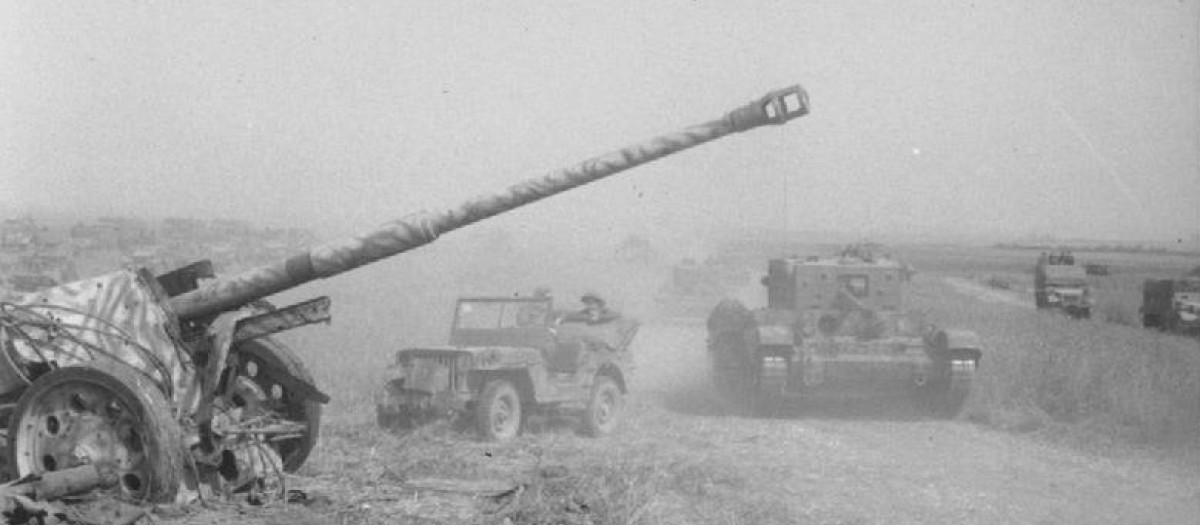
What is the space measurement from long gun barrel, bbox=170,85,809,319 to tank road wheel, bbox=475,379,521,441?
4.97 m

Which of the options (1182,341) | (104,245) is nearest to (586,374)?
(1182,341)

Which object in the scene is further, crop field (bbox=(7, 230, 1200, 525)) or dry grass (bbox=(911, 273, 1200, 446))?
dry grass (bbox=(911, 273, 1200, 446))

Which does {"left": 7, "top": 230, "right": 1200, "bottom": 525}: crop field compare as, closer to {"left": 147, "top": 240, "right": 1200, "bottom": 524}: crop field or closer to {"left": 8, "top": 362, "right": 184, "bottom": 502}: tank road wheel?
{"left": 147, "top": 240, "right": 1200, "bottom": 524}: crop field

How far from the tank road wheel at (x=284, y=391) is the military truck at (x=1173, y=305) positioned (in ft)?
81.0

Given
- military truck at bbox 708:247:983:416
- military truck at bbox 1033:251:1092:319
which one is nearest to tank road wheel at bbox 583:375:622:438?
military truck at bbox 708:247:983:416

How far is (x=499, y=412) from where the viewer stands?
44.3 ft

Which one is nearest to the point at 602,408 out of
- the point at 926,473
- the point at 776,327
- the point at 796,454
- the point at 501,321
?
the point at 501,321

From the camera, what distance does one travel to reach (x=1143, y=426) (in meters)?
14.6

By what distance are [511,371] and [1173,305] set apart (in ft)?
68.3

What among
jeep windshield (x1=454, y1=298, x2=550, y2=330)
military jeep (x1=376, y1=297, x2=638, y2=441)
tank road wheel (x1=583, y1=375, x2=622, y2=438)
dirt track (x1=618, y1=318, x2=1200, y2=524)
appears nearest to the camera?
dirt track (x1=618, y1=318, x2=1200, y2=524)

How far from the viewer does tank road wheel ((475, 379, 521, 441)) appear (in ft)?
43.1

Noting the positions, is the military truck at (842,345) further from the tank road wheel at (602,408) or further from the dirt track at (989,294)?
the dirt track at (989,294)

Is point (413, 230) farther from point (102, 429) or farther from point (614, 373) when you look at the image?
point (614, 373)

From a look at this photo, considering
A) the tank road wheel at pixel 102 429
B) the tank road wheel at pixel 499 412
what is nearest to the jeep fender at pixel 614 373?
the tank road wheel at pixel 499 412
